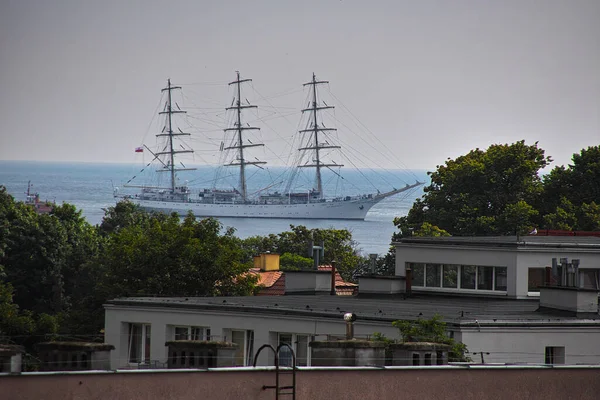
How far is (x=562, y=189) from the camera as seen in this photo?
99062 millimetres

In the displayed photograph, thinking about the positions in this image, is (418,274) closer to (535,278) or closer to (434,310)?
(535,278)

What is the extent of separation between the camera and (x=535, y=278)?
35.0 metres

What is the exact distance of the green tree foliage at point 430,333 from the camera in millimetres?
23422

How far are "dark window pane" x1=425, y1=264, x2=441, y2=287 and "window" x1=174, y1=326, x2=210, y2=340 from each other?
8.93 metres

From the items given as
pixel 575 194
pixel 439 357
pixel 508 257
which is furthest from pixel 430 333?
pixel 575 194

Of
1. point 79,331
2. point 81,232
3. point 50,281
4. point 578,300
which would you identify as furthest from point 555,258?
point 81,232

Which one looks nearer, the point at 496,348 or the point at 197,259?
the point at 496,348

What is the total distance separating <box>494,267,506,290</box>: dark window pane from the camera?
114 feet

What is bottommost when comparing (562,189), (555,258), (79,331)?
(79,331)

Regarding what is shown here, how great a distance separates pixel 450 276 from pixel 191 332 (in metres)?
9.54

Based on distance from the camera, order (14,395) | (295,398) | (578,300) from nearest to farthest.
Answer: (14,395) < (295,398) < (578,300)

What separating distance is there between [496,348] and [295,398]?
352 inches

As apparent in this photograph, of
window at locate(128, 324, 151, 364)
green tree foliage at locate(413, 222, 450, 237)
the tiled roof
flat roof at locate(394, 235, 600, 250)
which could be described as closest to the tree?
green tree foliage at locate(413, 222, 450, 237)

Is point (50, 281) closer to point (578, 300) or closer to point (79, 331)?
point (79, 331)
